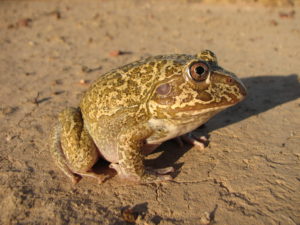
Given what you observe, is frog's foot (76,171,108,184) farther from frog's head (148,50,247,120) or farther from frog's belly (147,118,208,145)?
frog's head (148,50,247,120)

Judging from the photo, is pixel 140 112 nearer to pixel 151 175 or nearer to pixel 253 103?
pixel 151 175

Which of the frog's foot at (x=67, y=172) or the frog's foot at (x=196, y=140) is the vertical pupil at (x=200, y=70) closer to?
the frog's foot at (x=196, y=140)

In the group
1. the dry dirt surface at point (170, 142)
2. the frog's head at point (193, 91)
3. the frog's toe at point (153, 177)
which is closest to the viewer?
the dry dirt surface at point (170, 142)

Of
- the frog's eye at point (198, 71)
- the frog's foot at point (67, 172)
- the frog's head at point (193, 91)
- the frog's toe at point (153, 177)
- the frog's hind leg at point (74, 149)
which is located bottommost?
the frog's toe at point (153, 177)

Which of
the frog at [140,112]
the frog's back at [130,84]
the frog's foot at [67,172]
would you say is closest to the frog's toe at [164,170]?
the frog at [140,112]

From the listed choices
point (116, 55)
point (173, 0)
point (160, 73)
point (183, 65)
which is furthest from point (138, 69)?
point (173, 0)

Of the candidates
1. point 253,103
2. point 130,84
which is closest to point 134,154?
point 130,84

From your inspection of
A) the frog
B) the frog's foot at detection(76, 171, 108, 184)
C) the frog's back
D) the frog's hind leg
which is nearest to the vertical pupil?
the frog

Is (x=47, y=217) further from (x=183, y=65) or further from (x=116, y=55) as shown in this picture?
(x=116, y=55)
